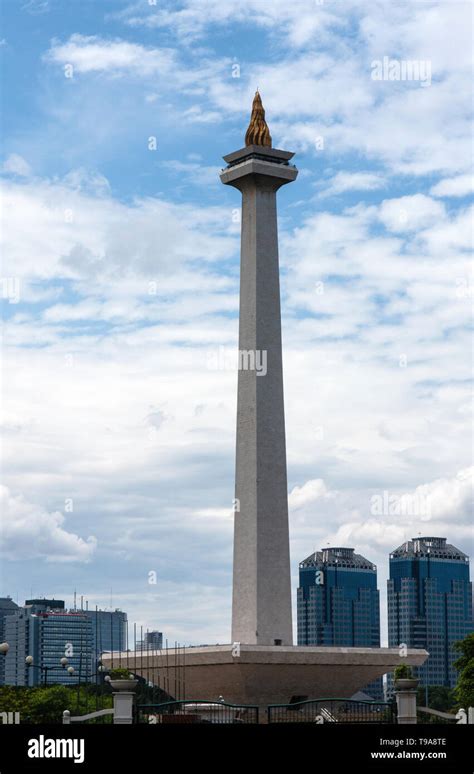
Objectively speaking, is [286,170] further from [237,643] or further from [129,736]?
[129,736]

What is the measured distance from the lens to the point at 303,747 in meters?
32.9

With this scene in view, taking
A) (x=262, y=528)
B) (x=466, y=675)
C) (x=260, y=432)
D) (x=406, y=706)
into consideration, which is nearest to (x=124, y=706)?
(x=406, y=706)

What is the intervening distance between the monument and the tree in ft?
52.8

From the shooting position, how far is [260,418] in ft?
205

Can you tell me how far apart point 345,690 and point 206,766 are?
97.3 feet

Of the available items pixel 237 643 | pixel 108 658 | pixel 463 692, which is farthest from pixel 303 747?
pixel 463 692

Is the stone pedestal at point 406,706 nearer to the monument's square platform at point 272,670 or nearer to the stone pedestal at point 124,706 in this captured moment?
the stone pedestal at point 124,706

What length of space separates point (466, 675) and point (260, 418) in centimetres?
2452

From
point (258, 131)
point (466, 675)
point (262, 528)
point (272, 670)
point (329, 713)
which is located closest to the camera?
point (329, 713)

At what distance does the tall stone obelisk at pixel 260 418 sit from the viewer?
61.3 metres

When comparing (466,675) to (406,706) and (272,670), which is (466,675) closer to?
(272,670)

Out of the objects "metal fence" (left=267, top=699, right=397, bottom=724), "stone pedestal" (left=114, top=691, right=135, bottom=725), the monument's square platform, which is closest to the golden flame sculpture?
the monument's square platform

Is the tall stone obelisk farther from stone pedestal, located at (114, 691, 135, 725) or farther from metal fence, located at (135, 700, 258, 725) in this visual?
stone pedestal, located at (114, 691, 135, 725)

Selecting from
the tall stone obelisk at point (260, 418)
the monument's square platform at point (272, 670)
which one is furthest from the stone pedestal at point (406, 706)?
the tall stone obelisk at point (260, 418)
